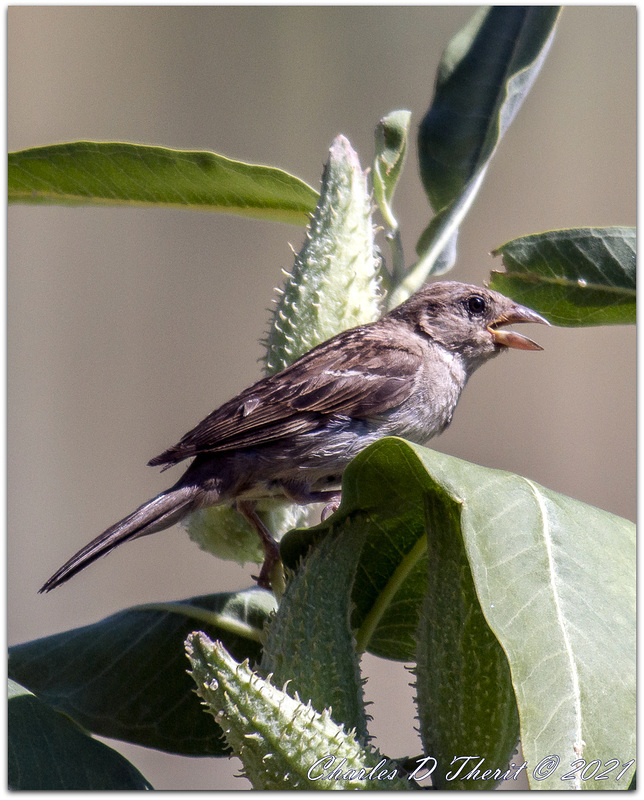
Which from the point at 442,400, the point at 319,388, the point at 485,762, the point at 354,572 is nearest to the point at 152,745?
the point at 354,572

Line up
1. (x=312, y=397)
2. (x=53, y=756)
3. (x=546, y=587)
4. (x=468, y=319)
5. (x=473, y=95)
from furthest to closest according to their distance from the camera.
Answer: (x=468, y=319)
(x=312, y=397)
(x=473, y=95)
(x=53, y=756)
(x=546, y=587)

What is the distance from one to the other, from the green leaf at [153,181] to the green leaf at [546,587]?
0.99 meters

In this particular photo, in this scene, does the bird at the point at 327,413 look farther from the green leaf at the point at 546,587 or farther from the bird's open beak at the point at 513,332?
the green leaf at the point at 546,587

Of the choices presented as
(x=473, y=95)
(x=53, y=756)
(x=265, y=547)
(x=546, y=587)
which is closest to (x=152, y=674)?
(x=53, y=756)

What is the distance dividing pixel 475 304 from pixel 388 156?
2.91 ft

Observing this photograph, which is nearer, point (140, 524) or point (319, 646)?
point (319, 646)

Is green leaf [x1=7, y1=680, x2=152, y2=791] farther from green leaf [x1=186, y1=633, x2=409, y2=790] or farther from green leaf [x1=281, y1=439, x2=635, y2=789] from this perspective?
green leaf [x1=281, y1=439, x2=635, y2=789]

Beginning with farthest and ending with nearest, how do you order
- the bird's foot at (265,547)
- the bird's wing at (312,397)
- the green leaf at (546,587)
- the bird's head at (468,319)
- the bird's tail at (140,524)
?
the bird's head at (468,319), the bird's wing at (312,397), the bird's tail at (140,524), the bird's foot at (265,547), the green leaf at (546,587)

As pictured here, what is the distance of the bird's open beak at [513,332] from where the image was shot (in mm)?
2737

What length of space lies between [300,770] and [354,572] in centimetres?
38

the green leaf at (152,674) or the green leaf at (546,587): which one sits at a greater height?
the green leaf at (546,587)

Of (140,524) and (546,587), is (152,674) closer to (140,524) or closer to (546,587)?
(140,524)

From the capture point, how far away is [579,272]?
222cm

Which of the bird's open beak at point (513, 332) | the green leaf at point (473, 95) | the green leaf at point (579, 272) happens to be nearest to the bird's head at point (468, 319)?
the bird's open beak at point (513, 332)
